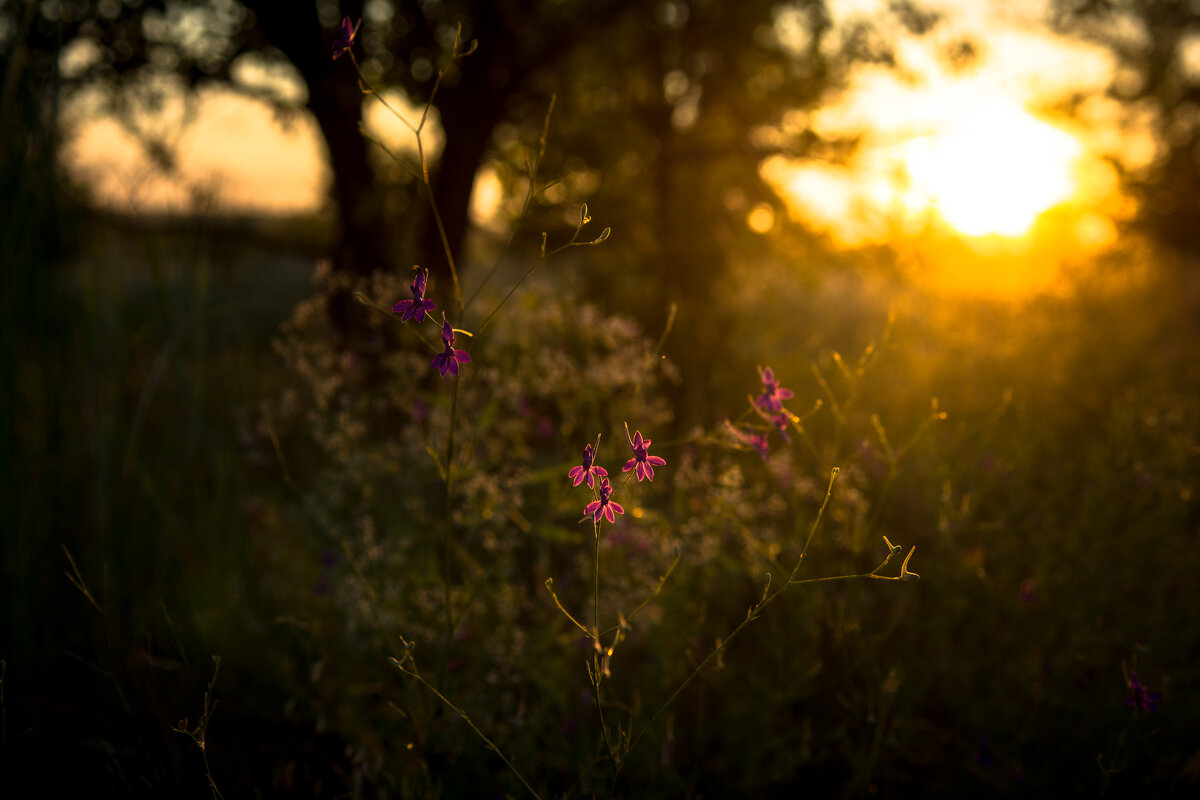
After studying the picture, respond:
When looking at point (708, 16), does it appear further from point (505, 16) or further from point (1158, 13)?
point (1158, 13)

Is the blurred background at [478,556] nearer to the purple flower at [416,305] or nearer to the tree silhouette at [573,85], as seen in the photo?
the purple flower at [416,305]

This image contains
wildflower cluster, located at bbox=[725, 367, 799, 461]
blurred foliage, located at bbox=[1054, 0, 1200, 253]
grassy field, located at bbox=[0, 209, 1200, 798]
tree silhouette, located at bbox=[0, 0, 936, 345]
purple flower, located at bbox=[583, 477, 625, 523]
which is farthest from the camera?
blurred foliage, located at bbox=[1054, 0, 1200, 253]

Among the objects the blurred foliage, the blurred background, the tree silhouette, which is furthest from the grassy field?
the blurred foliage

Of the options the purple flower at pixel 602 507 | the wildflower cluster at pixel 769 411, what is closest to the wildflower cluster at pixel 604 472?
the purple flower at pixel 602 507

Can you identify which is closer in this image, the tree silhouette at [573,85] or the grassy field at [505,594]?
the grassy field at [505,594]

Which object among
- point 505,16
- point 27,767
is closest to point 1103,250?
point 505,16

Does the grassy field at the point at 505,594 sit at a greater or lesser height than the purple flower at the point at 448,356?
lesser

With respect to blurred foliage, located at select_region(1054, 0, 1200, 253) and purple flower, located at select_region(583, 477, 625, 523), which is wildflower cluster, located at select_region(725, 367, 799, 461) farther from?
blurred foliage, located at select_region(1054, 0, 1200, 253)

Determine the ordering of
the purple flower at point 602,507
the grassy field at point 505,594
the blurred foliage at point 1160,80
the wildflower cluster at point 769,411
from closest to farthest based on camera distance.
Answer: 1. the purple flower at point 602,507
2. the wildflower cluster at point 769,411
3. the grassy field at point 505,594
4. the blurred foliage at point 1160,80

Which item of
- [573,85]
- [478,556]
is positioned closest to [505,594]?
[478,556]

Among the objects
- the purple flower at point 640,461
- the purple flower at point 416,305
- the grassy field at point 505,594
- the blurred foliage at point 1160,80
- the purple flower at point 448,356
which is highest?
the blurred foliage at point 1160,80

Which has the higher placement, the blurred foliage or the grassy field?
the blurred foliage

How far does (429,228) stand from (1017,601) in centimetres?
532

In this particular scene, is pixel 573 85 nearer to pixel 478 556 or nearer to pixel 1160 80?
pixel 478 556
